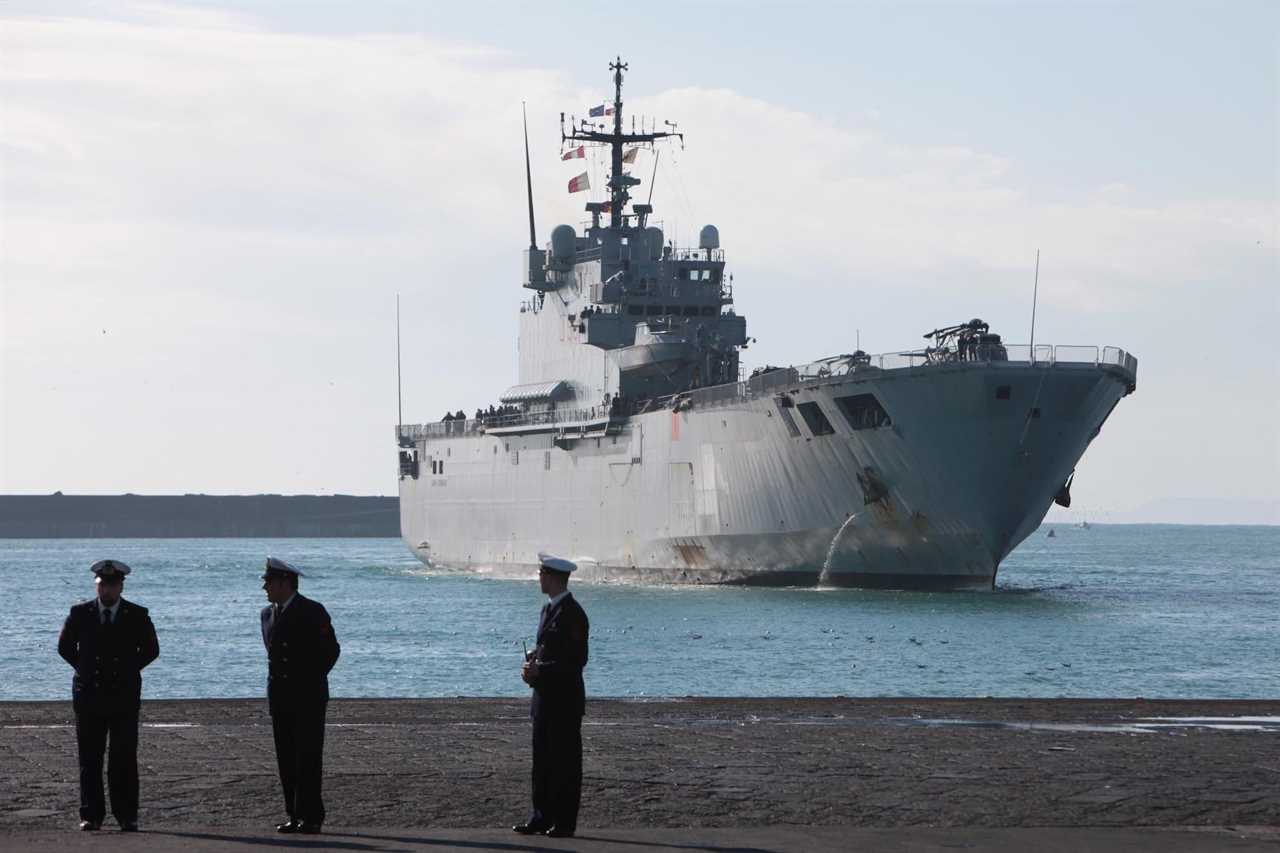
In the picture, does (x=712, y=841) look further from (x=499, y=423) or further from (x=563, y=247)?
(x=499, y=423)

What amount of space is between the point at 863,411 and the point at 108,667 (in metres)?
33.9

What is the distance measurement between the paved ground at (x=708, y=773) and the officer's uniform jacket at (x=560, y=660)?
Answer: 2.15 ft

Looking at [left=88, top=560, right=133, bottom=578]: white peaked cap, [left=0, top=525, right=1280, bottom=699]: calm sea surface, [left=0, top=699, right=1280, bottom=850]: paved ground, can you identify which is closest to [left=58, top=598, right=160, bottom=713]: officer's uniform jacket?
[left=88, top=560, right=133, bottom=578]: white peaked cap

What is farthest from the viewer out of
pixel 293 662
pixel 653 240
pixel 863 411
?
pixel 653 240

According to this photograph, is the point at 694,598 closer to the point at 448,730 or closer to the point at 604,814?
the point at 448,730

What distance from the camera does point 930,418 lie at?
41000mm

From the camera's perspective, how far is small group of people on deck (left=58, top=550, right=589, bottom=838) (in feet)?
30.6

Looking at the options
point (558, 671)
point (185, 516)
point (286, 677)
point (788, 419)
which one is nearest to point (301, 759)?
point (286, 677)

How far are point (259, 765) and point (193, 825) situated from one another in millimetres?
2154

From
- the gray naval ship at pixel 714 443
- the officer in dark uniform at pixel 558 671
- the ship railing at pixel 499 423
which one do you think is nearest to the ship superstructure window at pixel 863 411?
the gray naval ship at pixel 714 443

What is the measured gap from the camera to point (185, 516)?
171 m

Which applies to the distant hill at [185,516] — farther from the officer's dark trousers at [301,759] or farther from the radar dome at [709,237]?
the officer's dark trousers at [301,759]

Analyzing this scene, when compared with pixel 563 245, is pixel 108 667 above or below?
below

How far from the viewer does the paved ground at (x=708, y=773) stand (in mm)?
9281
